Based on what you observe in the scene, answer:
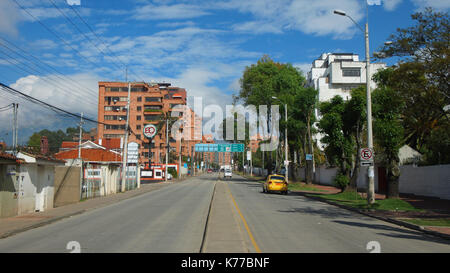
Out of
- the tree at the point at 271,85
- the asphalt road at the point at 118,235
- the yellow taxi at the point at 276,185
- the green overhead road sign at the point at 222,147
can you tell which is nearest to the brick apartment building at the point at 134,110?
the green overhead road sign at the point at 222,147

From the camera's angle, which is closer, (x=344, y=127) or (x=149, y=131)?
(x=344, y=127)

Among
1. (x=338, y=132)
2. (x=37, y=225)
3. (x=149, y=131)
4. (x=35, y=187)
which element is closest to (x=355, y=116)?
(x=338, y=132)

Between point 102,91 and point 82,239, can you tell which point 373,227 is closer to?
point 82,239

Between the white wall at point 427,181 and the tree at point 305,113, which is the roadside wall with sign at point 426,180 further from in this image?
the tree at point 305,113

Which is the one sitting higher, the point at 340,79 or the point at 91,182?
the point at 340,79

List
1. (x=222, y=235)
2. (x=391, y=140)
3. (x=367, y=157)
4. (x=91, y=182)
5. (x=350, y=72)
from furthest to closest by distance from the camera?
1. (x=350, y=72)
2. (x=91, y=182)
3. (x=391, y=140)
4. (x=367, y=157)
5. (x=222, y=235)

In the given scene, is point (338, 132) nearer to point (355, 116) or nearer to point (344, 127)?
point (344, 127)

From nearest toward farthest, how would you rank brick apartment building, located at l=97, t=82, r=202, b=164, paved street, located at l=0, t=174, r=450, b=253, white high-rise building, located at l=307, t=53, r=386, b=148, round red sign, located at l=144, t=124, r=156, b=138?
1. paved street, located at l=0, t=174, r=450, b=253
2. round red sign, located at l=144, t=124, r=156, b=138
3. white high-rise building, located at l=307, t=53, r=386, b=148
4. brick apartment building, located at l=97, t=82, r=202, b=164

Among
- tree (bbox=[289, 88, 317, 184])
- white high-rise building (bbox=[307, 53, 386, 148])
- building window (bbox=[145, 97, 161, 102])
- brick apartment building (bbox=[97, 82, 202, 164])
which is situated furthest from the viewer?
building window (bbox=[145, 97, 161, 102])

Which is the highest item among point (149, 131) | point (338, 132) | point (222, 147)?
point (149, 131)

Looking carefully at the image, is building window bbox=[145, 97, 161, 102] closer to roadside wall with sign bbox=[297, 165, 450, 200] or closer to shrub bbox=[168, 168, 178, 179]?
shrub bbox=[168, 168, 178, 179]

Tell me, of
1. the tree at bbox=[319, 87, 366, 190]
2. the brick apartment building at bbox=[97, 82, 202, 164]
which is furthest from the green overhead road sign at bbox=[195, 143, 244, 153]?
the tree at bbox=[319, 87, 366, 190]

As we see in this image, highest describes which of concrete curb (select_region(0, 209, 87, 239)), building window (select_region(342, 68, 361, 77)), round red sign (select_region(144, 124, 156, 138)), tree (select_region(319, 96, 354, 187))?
building window (select_region(342, 68, 361, 77))
